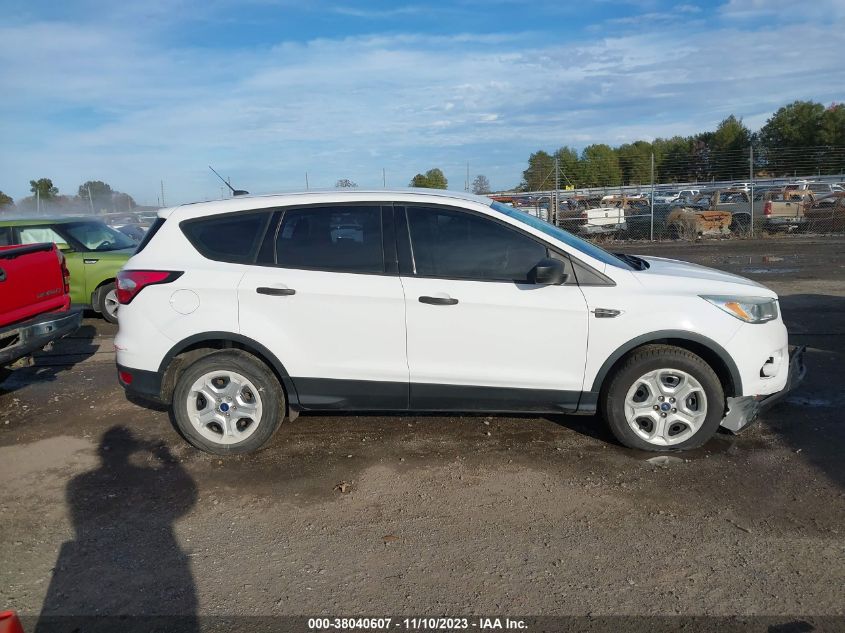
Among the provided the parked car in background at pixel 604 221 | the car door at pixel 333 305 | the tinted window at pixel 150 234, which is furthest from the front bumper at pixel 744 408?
the parked car in background at pixel 604 221

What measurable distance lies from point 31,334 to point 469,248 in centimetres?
396

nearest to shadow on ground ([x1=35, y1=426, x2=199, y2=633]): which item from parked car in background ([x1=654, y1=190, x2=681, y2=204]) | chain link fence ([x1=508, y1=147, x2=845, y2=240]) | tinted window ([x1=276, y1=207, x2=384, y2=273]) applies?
tinted window ([x1=276, y1=207, x2=384, y2=273])

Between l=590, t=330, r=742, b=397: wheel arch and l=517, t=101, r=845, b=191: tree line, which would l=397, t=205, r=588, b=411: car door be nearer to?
l=590, t=330, r=742, b=397: wheel arch

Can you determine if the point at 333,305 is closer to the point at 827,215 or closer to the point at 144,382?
the point at 144,382

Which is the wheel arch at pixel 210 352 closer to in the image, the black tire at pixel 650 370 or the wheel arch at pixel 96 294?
the black tire at pixel 650 370

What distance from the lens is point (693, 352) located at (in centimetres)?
458

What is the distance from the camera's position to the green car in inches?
386

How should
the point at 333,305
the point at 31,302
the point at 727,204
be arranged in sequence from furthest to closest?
the point at 727,204, the point at 31,302, the point at 333,305

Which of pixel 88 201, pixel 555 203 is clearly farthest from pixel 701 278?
pixel 88 201

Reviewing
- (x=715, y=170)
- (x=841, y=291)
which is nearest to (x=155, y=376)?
(x=841, y=291)

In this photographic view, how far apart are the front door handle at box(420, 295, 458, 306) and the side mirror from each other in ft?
1.82

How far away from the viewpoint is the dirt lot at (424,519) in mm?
3143

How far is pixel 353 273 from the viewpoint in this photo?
4641 millimetres

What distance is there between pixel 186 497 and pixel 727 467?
11.4 feet
